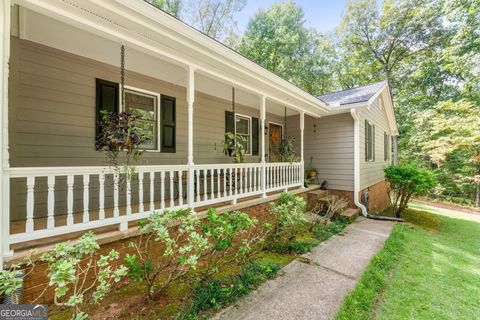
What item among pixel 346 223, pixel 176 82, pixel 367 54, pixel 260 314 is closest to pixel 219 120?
pixel 176 82

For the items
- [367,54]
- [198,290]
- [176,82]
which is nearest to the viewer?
[198,290]

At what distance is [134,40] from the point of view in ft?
10.2

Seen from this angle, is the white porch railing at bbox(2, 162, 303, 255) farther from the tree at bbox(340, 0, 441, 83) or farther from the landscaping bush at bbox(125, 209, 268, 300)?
the tree at bbox(340, 0, 441, 83)

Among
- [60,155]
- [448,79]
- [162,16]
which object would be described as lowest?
[60,155]

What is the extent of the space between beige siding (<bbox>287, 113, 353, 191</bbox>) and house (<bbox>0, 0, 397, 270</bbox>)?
0.47 metres

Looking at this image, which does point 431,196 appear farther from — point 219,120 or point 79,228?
point 79,228

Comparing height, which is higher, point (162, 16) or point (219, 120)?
point (162, 16)

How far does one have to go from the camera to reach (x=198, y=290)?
2854 millimetres

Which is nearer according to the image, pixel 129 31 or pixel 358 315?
pixel 358 315

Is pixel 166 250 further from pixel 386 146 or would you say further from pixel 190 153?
pixel 386 146

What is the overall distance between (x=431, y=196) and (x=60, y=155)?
2240 cm

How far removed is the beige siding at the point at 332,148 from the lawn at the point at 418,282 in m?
2.24

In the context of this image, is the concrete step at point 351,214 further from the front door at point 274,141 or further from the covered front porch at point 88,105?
the front door at point 274,141

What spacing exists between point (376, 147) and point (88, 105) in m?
10.4
